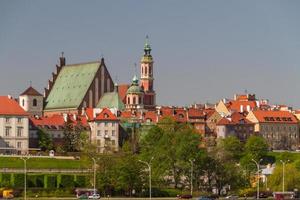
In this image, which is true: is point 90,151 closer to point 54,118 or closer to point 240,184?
point 240,184

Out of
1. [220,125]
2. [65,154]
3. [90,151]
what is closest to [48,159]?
[65,154]

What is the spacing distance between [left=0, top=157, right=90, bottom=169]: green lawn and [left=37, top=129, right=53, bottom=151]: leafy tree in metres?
19.5

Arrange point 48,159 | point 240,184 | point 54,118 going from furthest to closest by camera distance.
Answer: point 54,118
point 48,159
point 240,184

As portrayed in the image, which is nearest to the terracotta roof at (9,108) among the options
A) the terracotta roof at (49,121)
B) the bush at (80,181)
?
the terracotta roof at (49,121)

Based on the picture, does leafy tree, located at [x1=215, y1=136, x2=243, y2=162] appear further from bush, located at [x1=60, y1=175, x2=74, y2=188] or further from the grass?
bush, located at [x1=60, y1=175, x2=74, y2=188]

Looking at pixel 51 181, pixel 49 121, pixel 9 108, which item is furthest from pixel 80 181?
pixel 49 121

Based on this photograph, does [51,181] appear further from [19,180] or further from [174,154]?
[174,154]

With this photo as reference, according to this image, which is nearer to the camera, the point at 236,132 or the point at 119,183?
the point at 119,183

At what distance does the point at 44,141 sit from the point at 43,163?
86.3ft

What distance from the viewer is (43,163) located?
148m

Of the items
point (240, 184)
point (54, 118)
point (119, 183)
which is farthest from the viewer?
point (54, 118)

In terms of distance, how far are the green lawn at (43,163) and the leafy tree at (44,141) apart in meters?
19.5

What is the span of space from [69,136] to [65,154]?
10.4 meters

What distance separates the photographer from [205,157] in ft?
430
